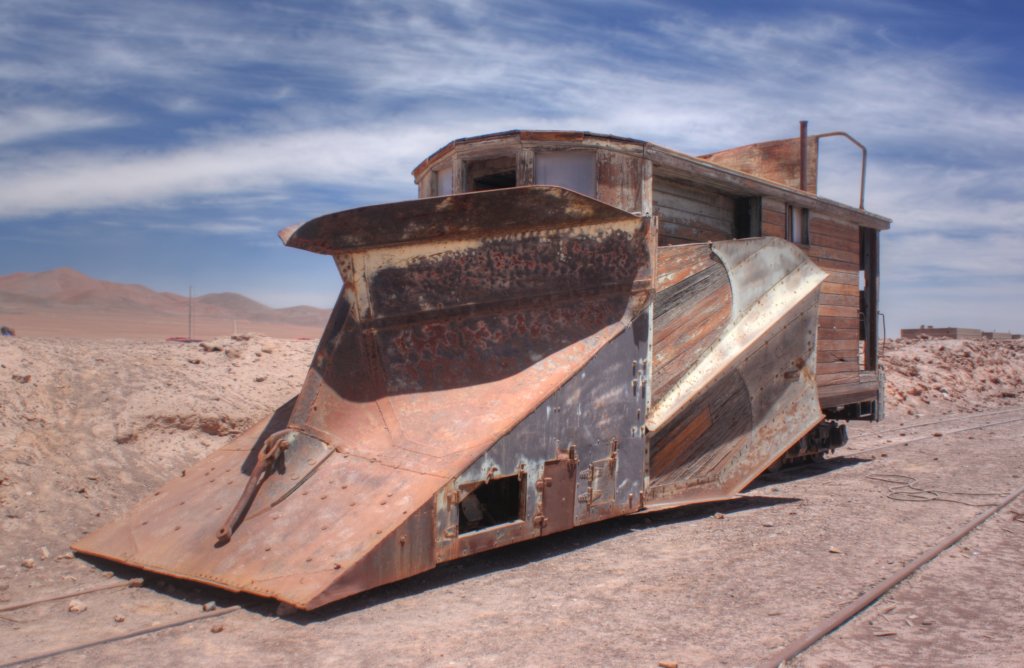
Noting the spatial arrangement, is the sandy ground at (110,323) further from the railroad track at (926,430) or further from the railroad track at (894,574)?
the railroad track at (894,574)

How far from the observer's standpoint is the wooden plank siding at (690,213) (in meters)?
7.43

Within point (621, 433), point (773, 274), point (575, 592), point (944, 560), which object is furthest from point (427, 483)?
point (773, 274)

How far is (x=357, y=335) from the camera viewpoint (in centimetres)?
554

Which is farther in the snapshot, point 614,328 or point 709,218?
point 709,218

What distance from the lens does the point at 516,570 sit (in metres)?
5.24

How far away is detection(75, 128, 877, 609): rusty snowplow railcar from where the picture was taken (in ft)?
15.3

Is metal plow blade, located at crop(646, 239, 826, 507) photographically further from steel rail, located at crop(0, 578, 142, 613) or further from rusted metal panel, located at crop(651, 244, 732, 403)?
steel rail, located at crop(0, 578, 142, 613)

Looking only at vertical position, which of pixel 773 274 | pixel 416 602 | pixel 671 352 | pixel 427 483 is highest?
pixel 773 274

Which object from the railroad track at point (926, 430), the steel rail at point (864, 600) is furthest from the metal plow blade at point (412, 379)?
the railroad track at point (926, 430)

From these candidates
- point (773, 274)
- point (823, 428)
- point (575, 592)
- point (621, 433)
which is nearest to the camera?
point (575, 592)

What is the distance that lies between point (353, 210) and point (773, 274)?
4.16 meters

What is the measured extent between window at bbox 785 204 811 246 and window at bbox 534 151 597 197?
3.28m

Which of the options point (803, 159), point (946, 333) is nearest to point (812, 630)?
point (803, 159)

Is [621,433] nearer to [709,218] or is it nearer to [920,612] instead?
[920,612]
